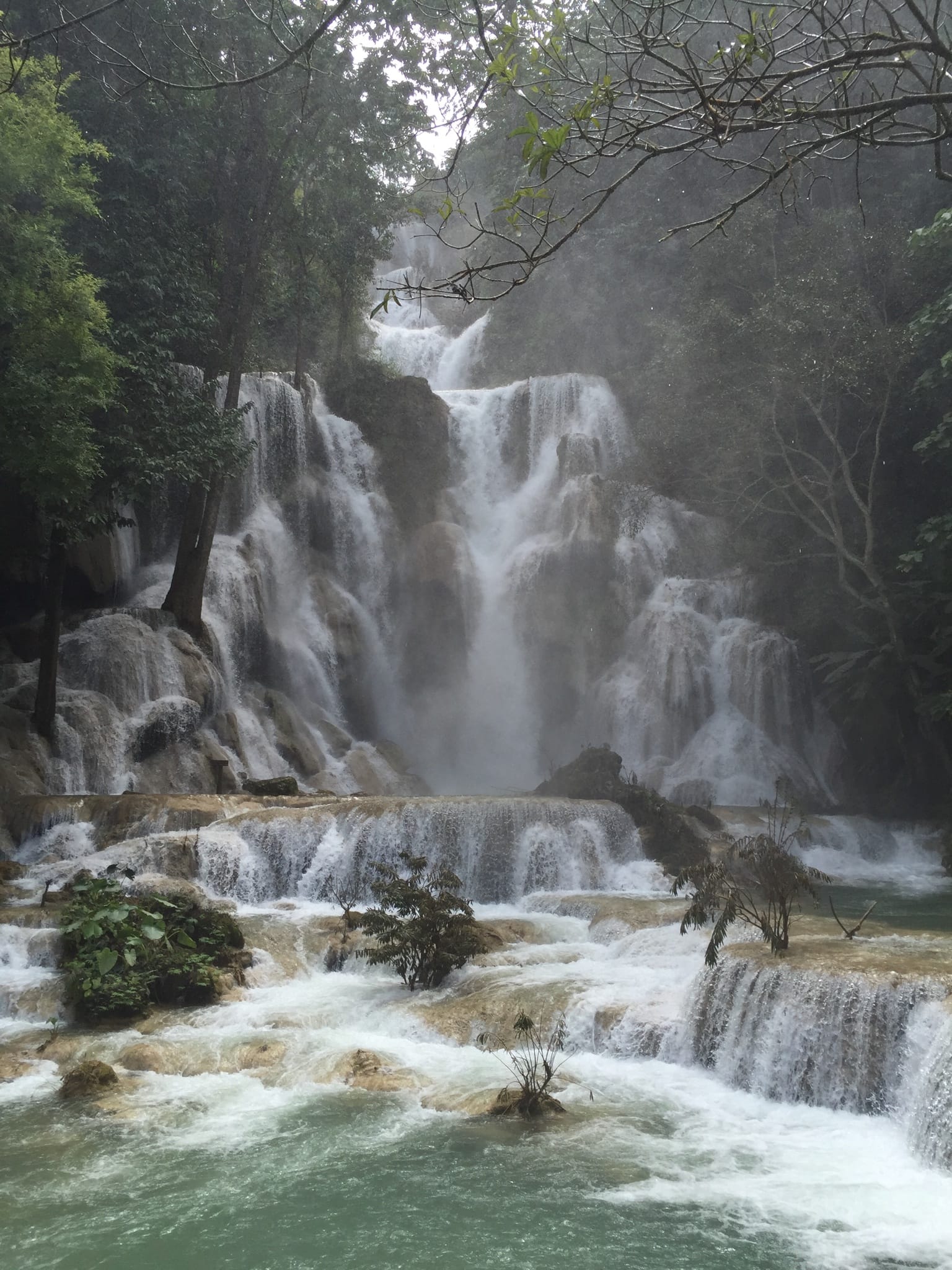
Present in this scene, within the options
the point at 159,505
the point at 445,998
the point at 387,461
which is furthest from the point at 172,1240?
the point at 387,461

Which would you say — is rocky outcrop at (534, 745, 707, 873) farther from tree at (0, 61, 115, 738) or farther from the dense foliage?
the dense foliage

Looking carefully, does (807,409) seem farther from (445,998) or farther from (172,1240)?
(172,1240)

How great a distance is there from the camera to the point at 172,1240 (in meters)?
5.19

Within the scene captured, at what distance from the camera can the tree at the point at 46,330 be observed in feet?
42.2

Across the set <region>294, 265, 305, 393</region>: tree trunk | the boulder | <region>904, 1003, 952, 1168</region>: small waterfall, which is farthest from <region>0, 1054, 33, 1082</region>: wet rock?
<region>294, 265, 305, 393</region>: tree trunk

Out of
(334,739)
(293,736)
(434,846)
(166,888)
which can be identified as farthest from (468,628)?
(166,888)

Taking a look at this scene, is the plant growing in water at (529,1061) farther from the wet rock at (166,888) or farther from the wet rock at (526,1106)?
the wet rock at (166,888)

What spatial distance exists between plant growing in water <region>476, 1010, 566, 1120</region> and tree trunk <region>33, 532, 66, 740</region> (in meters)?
9.10

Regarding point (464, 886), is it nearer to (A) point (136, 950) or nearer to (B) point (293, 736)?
(A) point (136, 950)

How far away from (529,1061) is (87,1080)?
121 inches

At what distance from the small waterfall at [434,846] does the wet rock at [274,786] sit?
6.86ft

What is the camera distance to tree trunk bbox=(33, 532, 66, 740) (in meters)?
14.5

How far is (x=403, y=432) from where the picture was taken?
25516 millimetres

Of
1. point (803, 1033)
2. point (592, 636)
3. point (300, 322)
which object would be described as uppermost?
point (300, 322)
